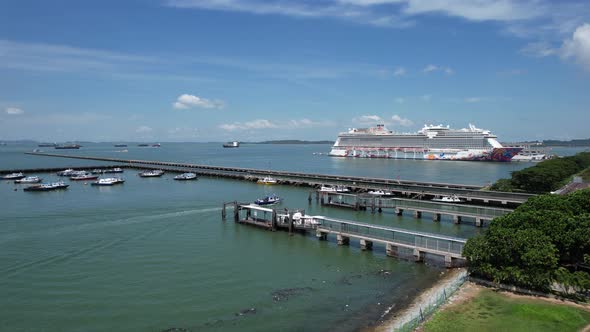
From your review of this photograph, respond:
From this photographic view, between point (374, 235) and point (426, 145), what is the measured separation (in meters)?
99.6

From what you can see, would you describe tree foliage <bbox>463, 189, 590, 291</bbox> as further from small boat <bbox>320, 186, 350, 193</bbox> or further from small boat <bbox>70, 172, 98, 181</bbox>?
small boat <bbox>70, 172, 98, 181</bbox>

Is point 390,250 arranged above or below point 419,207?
below

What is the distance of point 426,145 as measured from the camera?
391 feet

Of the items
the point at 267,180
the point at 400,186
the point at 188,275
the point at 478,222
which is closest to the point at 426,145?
the point at 267,180

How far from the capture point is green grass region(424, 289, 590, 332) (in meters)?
13.4

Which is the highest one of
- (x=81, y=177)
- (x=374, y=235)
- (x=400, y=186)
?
(x=81, y=177)

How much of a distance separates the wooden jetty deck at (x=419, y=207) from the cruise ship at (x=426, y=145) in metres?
78.5

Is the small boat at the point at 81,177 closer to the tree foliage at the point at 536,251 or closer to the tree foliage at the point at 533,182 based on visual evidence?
the tree foliage at the point at 533,182

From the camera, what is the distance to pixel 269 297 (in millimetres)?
17922

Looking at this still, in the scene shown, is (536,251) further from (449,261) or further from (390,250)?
(390,250)

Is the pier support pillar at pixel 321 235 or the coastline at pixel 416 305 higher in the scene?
the pier support pillar at pixel 321 235

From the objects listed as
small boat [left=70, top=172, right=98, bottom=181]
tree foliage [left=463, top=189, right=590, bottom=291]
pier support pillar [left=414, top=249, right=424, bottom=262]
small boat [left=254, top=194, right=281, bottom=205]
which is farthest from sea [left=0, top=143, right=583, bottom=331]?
small boat [left=70, top=172, right=98, bottom=181]

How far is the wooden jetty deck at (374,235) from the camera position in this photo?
2138 centimetres

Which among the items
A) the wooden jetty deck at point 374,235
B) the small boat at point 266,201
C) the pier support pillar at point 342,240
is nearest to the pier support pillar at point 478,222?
the wooden jetty deck at point 374,235
